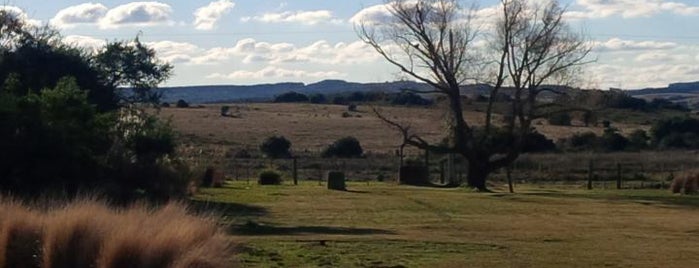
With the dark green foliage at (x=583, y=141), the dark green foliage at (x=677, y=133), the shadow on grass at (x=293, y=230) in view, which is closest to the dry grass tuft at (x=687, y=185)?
the shadow on grass at (x=293, y=230)

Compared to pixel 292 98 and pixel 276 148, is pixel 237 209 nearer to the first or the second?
pixel 276 148

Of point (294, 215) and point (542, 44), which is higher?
point (542, 44)

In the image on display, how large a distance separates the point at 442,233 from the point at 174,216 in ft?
43.5

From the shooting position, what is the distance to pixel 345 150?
88875 millimetres

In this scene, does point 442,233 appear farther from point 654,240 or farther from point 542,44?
point 542,44

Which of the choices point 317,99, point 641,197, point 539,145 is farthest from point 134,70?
point 317,99

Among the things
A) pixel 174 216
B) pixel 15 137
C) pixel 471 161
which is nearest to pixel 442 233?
pixel 15 137

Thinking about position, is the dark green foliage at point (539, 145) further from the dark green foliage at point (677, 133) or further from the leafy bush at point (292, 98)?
the leafy bush at point (292, 98)

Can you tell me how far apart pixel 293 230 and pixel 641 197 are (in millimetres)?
26489

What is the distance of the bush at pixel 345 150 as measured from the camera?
8819 cm

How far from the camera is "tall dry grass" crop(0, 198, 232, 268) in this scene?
16.0 m

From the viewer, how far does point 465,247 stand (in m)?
25.5

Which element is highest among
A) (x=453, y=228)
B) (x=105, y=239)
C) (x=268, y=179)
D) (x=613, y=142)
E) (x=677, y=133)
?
(x=105, y=239)

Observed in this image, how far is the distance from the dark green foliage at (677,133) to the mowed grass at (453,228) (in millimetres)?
44421
